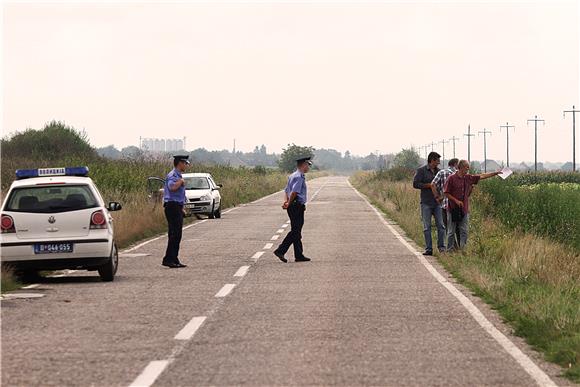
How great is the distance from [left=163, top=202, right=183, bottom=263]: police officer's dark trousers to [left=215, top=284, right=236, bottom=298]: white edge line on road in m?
2.96

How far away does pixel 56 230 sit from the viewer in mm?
14023

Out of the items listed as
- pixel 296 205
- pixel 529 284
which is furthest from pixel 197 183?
pixel 529 284

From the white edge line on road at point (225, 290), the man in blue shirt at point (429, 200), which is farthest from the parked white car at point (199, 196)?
the white edge line on road at point (225, 290)

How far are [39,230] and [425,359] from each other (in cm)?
746

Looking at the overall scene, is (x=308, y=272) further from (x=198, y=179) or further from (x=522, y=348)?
(x=198, y=179)

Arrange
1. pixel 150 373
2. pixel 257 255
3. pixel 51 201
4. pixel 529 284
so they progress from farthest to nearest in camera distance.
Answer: pixel 257 255
pixel 51 201
pixel 529 284
pixel 150 373

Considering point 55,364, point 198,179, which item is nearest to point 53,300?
point 55,364

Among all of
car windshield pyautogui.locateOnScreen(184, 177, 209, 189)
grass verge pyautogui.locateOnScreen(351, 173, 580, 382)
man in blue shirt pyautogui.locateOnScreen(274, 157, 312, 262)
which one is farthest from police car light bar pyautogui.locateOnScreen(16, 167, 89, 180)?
car windshield pyautogui.locateOnScreen(184, 177, 209, 189)

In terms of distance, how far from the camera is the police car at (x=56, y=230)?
13930mm

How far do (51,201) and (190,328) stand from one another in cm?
524

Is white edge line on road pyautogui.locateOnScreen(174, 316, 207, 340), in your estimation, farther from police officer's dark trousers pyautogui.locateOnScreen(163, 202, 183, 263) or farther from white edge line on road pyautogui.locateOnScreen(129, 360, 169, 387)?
police officer's dark trousers pyautogui.locateOnScreen(163, 202, 183, 263)

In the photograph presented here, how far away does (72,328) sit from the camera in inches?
391

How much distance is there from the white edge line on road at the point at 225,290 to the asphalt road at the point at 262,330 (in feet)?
0.04

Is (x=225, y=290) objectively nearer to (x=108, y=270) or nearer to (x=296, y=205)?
(x=108, y=270)
